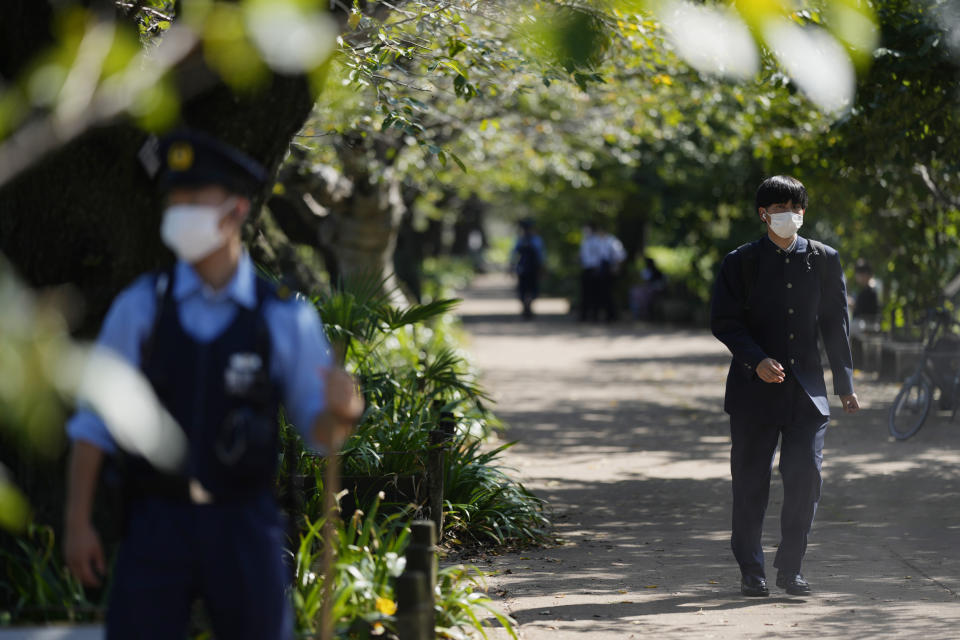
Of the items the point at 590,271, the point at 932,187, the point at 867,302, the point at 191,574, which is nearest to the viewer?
the point at 191,574

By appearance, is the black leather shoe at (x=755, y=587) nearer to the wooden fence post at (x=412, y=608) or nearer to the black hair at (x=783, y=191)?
the black hair at (x=783, y=191)

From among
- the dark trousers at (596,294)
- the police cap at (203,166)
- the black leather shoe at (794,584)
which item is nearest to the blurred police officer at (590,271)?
the dark trousers at (596,294)

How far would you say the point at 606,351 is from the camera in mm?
21516

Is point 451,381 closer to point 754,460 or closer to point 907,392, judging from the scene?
point 754,460

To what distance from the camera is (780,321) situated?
21.2 feet

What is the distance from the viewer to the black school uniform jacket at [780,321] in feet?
21.0

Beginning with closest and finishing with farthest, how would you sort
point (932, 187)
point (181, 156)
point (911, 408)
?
point (181, 156) < point (911, 408) < point (932, 187)

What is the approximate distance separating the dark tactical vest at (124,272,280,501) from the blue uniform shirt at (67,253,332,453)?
3cm

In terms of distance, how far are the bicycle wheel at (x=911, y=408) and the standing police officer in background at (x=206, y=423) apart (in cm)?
913

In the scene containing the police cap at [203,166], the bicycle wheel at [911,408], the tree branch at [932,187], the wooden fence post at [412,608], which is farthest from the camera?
the tree branch at [932,187]

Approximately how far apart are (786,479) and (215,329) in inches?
147

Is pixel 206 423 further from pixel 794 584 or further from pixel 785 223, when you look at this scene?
pixel 794 584

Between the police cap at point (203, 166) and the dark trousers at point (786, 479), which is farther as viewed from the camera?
the dark trousers at point (786, 479)

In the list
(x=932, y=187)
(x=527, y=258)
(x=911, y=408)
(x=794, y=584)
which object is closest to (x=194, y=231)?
(x=794, y=584)
